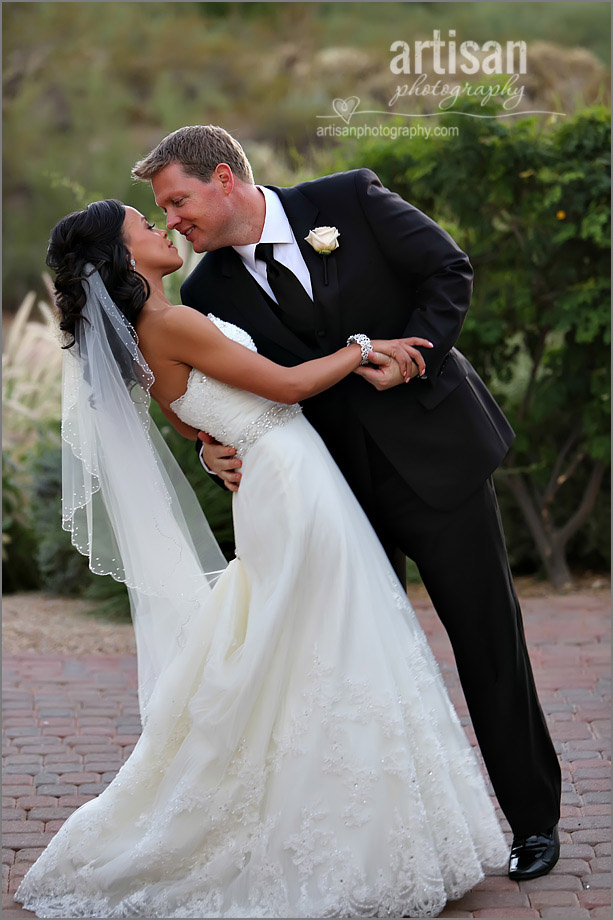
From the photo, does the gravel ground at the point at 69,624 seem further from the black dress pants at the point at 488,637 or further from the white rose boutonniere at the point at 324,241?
the white rose boutonniere at the point at 324,241

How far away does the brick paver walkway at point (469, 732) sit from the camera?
10.6 ft

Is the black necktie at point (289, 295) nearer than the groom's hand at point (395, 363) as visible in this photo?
No

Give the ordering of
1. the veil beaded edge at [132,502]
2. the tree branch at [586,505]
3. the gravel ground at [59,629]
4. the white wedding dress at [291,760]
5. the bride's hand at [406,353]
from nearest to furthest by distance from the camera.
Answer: the white wedding dress at [291,760], the bride's hand at [406,353], the veil beaded edge at [132,502], the gravel ground at [59,629], the tree branch at [586,505]

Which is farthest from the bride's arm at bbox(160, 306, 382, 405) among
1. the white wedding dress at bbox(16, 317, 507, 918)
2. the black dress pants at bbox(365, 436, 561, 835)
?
the black dress pants at bbox(365, 436, 561, 835)

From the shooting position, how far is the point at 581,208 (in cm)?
681

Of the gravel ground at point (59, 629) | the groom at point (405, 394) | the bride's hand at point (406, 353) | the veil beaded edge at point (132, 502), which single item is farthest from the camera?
the gravel ground at point (59, 629)

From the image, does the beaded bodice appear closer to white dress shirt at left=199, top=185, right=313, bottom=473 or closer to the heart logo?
white dress shirt at left=199, top=185, right=313, bottom=473

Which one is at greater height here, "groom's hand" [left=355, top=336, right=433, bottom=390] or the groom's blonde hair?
the groom's blonde hair

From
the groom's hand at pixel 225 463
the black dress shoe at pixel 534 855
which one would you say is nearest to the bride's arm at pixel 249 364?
the groom's hand at pixel 225 463

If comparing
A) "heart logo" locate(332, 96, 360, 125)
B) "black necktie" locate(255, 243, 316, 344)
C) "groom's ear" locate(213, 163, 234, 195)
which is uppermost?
"heart logo" locate(332, 96, 360, 125)

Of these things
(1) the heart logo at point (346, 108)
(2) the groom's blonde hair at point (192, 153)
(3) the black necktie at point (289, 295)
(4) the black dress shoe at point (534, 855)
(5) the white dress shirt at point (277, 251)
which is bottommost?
(4) the black dress shoe at point (534, 855)

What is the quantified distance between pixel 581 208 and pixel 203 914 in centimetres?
519

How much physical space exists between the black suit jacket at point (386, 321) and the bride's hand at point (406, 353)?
0.04 metres

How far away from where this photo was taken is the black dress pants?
3.28 m
